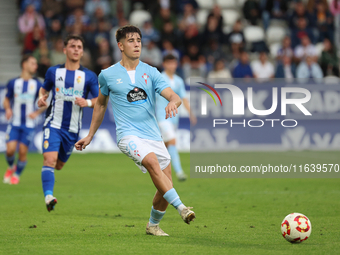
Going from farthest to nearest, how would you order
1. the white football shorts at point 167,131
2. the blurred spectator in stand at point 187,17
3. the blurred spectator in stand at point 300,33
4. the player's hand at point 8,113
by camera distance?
the blurred spectator in stand at point 300,33, the blurred spectator in stand at point 187,17, the white football shorts at point 167,131, the player's hand at point 8,113

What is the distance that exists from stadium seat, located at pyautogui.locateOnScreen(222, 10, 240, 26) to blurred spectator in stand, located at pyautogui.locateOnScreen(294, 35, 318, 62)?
365cm

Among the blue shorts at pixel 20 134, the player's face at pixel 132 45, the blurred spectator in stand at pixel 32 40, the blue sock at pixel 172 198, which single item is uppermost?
the blurred spectator in stand at pixel 32 40

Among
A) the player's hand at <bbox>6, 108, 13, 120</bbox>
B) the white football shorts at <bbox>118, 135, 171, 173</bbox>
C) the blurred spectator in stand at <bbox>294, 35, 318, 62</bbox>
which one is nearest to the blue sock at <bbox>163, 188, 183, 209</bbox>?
the white football shorts at <bbox>118, 135, 171, 173</bbox>

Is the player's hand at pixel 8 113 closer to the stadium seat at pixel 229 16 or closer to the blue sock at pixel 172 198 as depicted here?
the blue sock at pixel 172 198

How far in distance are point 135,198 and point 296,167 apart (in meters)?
5.87

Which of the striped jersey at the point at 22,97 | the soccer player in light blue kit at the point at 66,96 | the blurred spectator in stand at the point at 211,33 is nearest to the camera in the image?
the soccer player in light blue kit at the point at 66,96

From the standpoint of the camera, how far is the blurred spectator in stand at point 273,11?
890 inches

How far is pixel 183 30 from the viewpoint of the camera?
21.1 metres

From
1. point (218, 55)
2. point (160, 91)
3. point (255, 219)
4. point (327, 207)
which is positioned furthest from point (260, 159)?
point (160, 91)

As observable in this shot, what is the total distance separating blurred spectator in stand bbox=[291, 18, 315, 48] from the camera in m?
21.6

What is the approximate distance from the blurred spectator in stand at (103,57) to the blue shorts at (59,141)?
1076 cm

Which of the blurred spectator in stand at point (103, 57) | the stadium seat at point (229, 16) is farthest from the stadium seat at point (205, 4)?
the blurred spectator in stand at point (103, 57)

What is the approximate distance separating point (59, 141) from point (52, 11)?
561 inches

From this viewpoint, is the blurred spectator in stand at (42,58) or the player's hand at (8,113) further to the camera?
the blurred spectator in stand at (42,58)
